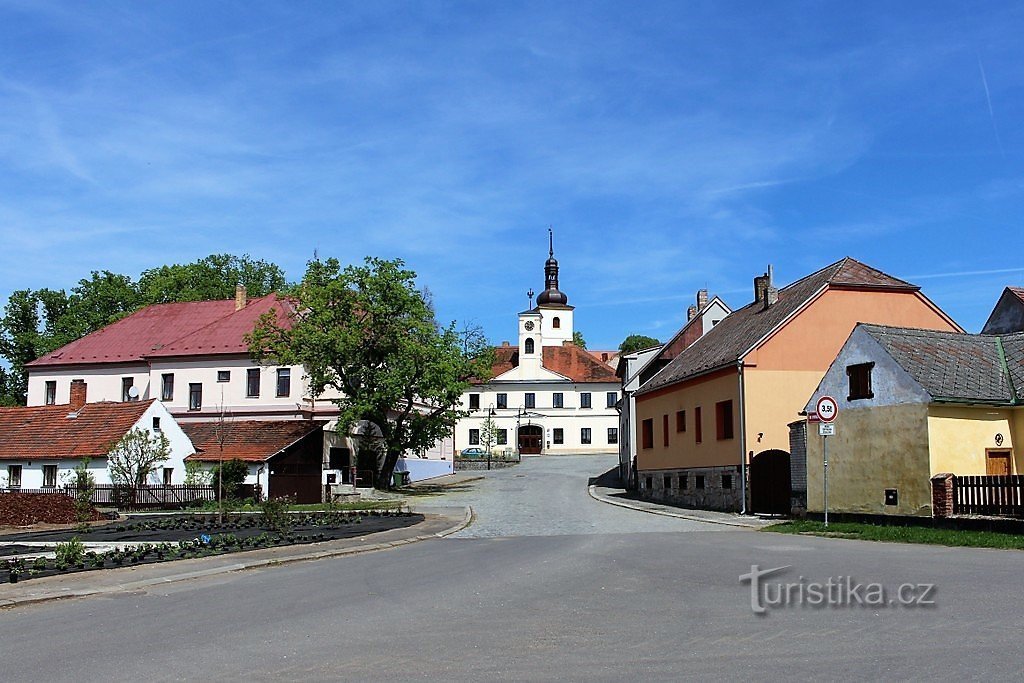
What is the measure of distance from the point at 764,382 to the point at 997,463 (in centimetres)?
1002

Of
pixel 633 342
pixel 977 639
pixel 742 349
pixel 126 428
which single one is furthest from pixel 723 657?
pixel 633 342

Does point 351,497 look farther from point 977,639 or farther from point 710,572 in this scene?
point 977,639

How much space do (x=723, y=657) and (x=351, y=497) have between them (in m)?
36.5

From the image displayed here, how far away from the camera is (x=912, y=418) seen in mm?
23594

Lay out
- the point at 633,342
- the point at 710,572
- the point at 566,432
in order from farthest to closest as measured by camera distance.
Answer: the point at 633,342
the point at 566,432
the point at 710,572

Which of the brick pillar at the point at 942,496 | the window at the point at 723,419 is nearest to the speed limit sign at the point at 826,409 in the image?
the brick pillar at the point at 942,496

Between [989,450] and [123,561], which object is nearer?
[123,561]

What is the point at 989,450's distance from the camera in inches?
939

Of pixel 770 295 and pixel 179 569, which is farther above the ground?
pixel 770 295

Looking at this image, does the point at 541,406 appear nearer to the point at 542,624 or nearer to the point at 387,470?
the point at 387,470

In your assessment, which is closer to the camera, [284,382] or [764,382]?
[764,382]

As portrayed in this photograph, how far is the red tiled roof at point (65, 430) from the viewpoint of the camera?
42.3m
